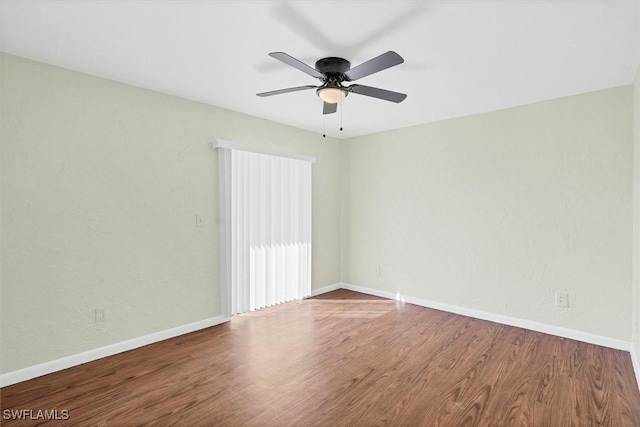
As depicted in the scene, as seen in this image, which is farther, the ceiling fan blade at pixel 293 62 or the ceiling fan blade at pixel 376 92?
the ceiling fan blade at pixel 376 92

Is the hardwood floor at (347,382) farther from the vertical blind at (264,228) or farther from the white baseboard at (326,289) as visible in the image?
the white baseboard at (326,289)

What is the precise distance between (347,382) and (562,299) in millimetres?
2358

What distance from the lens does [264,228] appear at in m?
4.04

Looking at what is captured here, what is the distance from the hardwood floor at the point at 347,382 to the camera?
2.01 metres

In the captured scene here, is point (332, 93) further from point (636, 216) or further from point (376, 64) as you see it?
point (636, 216)

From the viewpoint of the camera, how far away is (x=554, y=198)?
10.7 ft

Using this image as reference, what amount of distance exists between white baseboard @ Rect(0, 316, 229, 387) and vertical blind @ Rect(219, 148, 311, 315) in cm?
47

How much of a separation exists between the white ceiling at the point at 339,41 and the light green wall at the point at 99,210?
28cm

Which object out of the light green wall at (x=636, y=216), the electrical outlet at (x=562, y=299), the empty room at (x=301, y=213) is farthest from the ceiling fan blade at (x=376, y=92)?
the electrical outlet at (x=562, y=299)

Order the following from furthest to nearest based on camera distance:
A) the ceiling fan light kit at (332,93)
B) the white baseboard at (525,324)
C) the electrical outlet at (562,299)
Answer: the electrical outlet at (562,299), the white baseboard at (525,324), the ceiling fan light kit at (332,93)

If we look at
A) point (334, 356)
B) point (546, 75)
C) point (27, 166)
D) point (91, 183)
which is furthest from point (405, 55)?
point (27, 166)

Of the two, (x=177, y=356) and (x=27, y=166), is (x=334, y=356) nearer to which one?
(x=177, y=356)

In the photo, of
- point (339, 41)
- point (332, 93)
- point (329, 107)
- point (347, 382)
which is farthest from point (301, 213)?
point (339, 41)

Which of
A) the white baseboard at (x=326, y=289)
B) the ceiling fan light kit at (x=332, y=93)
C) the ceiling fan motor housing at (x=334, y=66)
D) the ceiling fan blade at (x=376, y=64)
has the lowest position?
the white baseboard at (x=326, y=289)
